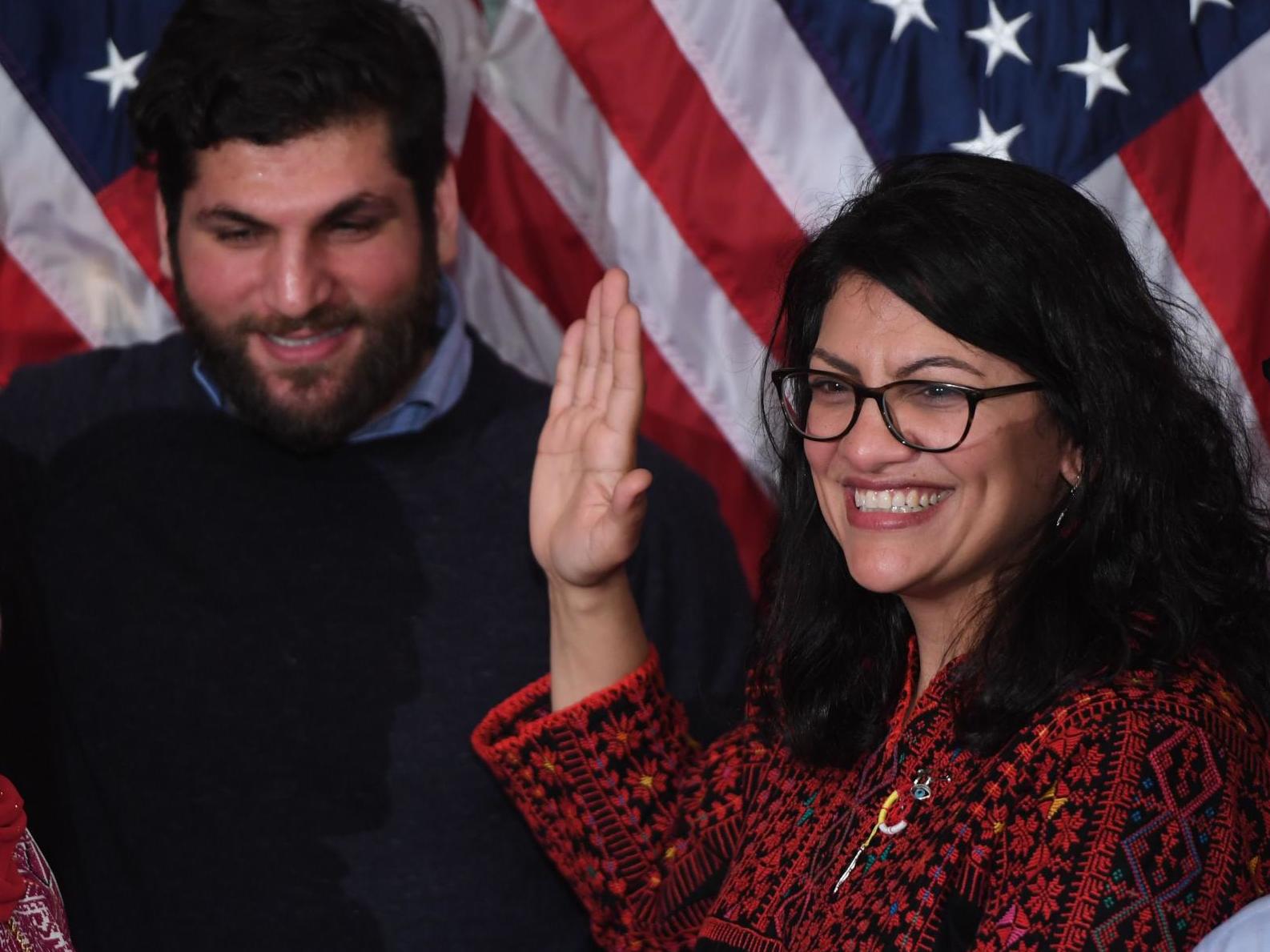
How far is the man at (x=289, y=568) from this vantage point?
8.27 ft

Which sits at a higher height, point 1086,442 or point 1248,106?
point 1248,106

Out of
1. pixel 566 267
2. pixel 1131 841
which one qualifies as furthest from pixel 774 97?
pixel 1131 841

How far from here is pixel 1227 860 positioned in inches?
63.9

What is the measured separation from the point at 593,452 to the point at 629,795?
1.51 ft

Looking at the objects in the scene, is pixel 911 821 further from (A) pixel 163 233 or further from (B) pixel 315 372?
(A) pixel 163 233

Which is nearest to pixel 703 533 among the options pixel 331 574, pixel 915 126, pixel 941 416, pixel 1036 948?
pixel 331 574

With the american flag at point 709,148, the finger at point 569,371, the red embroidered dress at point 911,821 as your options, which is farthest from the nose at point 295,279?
the red embroidered dress at point 911,821

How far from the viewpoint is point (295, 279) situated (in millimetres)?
2578

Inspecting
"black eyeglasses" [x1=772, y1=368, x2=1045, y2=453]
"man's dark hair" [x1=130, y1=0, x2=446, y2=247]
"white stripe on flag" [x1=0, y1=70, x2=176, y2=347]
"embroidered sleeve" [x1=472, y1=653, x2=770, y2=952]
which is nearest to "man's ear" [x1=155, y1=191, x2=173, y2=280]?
"man's dark hair" [x1=130, y1=0, x2=446, y2=247]

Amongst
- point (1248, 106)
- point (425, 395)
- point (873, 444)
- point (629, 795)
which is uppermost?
point (425, 395)

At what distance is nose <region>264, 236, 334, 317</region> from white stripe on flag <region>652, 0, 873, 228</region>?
795mm

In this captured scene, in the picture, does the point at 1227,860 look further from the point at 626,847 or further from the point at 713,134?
the point at 713,134

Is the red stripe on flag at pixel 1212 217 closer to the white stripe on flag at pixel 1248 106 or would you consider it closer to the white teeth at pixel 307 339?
the white stripe on flag at pixel 1248 106

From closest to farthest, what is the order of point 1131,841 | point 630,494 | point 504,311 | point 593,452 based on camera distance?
point 1131,841, point 630,494, point 593,452, point 504,311
